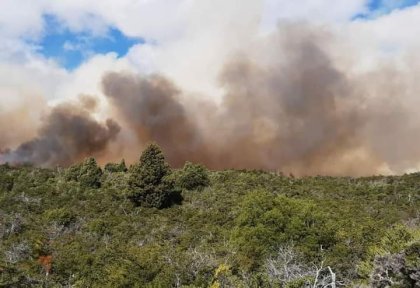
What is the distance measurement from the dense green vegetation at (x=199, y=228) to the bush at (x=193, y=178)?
33 cm

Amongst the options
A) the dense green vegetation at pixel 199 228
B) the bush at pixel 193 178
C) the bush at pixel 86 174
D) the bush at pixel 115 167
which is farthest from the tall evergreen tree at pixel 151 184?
the bush at pixel 115 167

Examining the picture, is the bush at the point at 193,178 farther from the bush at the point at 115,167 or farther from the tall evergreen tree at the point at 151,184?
the bush at the point at 115,167

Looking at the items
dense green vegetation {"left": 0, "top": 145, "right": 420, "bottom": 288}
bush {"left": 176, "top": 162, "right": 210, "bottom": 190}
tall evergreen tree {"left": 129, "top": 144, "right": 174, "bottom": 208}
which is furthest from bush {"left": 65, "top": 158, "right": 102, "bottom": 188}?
bush {"left": 176, "top": 162, "right": 210, "bottom": 190}

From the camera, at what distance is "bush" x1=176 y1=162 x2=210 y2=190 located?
129875 millimetres

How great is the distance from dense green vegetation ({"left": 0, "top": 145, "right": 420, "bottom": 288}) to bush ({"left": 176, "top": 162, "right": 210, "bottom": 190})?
33 cm

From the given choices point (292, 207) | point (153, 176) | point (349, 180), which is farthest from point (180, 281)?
point (349, 180)

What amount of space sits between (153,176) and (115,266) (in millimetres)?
57177

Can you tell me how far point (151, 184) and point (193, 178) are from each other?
1634 centimetres

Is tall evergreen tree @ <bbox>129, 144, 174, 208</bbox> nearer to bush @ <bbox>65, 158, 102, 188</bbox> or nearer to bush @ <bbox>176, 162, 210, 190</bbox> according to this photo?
bush @ <bbox>176, 162, 210, 190</bbox>

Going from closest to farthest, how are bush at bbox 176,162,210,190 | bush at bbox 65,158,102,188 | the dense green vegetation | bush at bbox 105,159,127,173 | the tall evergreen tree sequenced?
1. the dense green vegetation
2. the tall evergreen tree
3. bush at bbox 65,158,102,188
4. bush at bbox 176,162,210,190
5. bush at bbox 105,159,127,173

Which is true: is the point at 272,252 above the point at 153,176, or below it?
below

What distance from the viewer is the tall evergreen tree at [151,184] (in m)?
115

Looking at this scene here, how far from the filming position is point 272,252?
216ft

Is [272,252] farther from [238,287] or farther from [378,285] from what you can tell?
[378,285]
